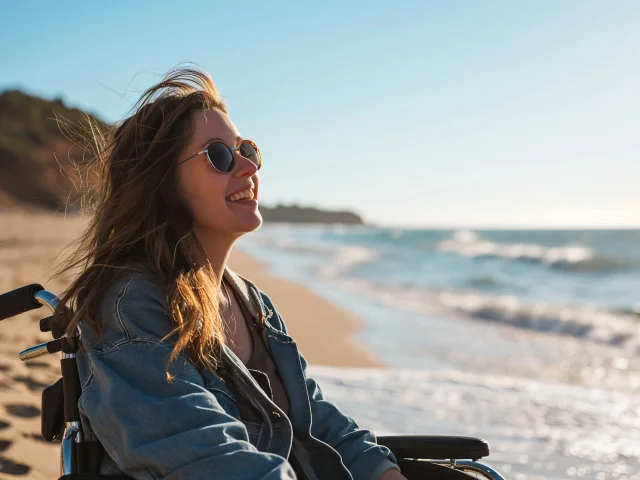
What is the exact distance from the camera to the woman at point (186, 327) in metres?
1.31

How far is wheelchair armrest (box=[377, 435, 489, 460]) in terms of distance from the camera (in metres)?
1.88

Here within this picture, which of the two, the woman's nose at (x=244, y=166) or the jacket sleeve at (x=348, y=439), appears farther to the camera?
the jacket sleeve at (x=348, y=439)

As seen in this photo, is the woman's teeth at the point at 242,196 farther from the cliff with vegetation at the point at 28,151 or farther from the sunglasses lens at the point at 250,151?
the cliff with vegetation at the point at 28,151

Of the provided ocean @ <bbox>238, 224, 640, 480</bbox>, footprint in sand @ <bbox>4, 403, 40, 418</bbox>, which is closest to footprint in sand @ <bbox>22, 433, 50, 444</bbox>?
footprint in sand @ <bbox>4, 403, 40, 418</bbox>

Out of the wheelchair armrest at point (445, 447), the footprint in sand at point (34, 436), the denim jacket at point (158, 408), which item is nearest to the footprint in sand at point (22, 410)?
the footprint in sand at point (34, 436)

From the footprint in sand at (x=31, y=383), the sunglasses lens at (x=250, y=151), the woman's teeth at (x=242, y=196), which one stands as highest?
the sunglasses lens at (x=250, y=151)

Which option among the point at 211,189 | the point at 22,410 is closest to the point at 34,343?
the point at 22,410

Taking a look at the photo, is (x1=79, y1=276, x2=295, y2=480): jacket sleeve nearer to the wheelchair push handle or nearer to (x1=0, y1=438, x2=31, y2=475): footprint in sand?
the wheelchair push handle

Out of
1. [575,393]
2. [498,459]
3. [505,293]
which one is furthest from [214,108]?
[505,293]

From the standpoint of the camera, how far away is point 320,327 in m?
8.88

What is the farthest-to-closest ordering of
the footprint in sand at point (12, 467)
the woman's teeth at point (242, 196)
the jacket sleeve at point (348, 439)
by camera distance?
the footprint in sand at point (12, 467) → the jacket sleeve at point (348, 439) → the woman's teeth at point (242, 196)

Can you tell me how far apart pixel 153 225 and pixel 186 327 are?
0.35 meters

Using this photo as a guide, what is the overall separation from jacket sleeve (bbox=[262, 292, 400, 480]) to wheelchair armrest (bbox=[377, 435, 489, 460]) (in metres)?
0.07

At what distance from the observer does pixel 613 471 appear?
3799 mm
